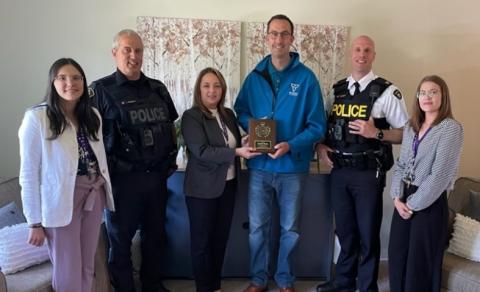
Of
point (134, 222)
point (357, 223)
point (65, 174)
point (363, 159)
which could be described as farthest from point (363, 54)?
point (65, 174)

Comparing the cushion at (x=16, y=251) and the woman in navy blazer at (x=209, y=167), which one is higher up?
the woman in navy blazer at (x=209, y=167)

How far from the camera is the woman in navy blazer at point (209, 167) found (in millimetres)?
2311

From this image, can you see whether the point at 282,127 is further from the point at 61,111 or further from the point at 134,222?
the point at 61,111

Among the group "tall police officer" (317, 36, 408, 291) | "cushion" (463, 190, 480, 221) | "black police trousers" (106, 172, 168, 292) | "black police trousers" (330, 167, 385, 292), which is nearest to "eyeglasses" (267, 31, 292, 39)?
"tall police officer" (317, 36, 408, 291)

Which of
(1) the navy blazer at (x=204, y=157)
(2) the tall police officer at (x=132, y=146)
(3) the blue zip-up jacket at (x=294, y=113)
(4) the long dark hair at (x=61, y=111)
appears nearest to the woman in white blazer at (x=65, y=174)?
(4) the long dark hair at (x=61, y=111)

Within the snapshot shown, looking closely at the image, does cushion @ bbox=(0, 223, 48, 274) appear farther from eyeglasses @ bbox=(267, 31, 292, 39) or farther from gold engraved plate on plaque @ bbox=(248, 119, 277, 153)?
eyeglasses @ bbox=(267, 31, 292, 39)

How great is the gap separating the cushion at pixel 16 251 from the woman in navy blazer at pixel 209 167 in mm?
840

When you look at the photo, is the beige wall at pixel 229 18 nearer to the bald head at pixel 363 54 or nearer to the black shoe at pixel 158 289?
the bald head at pixel 363 54

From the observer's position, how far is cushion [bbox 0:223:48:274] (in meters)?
2.05

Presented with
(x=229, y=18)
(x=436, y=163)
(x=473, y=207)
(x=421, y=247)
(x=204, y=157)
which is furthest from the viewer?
(x=229, y=18)

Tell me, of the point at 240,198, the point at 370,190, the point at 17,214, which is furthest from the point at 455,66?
the point at 17,214

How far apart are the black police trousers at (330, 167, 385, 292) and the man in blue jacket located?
0.25 metres

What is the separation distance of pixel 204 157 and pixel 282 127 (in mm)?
510

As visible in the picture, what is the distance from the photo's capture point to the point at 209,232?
238cm
